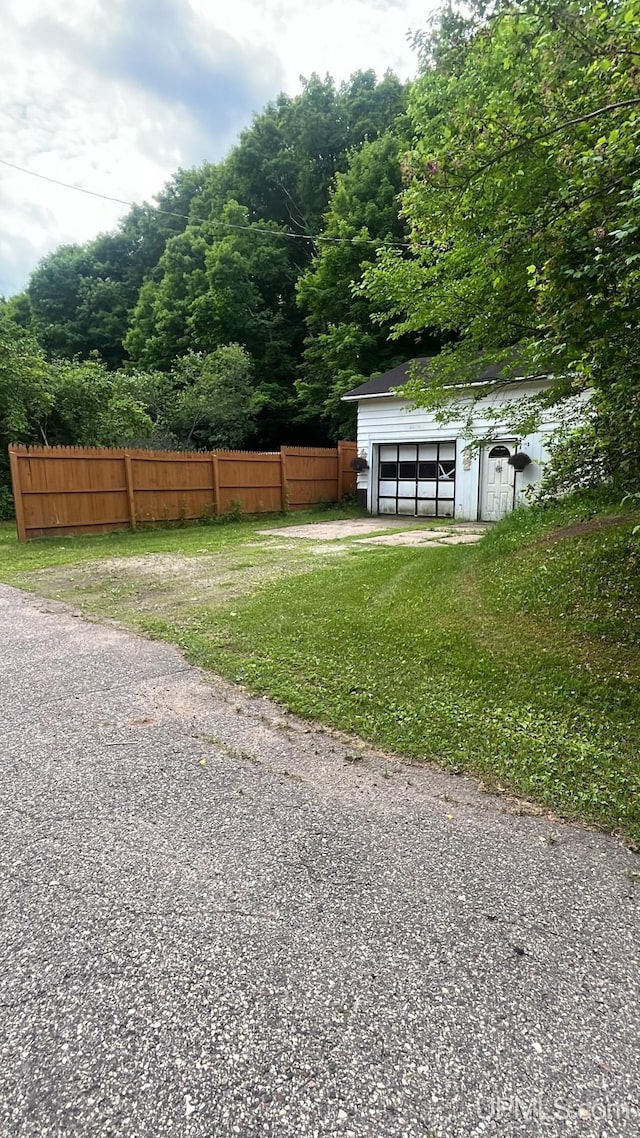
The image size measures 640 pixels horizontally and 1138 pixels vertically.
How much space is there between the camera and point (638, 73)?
112 inches

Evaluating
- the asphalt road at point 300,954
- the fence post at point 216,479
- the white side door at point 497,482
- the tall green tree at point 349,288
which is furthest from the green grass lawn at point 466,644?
the tall green tree at point 349,288

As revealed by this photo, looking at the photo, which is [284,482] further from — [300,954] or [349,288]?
[300,954]

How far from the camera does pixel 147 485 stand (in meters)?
11.9

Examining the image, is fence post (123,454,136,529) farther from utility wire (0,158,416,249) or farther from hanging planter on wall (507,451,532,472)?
hanging planter on wall (507,451,532,472)

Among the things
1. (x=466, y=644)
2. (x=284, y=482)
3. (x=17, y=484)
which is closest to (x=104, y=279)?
(x=284, y=482)

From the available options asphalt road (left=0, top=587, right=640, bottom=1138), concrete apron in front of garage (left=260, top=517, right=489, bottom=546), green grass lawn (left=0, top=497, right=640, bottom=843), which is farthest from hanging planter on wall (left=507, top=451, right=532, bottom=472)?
asphalt road (left=0, top=587, right=640, bottom=1138)

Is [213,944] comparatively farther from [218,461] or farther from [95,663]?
[218,461]

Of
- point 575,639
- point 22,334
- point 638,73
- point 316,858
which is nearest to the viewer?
point 316,858

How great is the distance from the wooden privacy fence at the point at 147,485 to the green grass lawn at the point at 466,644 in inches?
139

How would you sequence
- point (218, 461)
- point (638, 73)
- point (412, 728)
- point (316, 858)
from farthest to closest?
point (218, 461) → point (412, 728) → point (638, 73) → point (316, 858)

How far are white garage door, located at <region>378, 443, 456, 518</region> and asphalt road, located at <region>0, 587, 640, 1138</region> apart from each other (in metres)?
12.0

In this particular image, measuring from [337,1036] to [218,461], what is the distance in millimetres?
12534

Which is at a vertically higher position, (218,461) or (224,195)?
(224,195)

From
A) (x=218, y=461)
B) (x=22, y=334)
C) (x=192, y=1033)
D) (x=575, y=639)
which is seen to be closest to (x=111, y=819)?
(x=192, y=1033)
